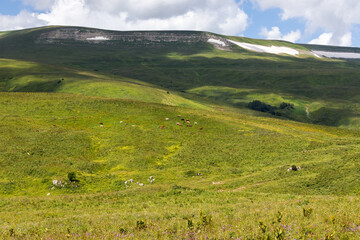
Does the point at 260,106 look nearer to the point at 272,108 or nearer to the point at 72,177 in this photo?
the point at 272,108

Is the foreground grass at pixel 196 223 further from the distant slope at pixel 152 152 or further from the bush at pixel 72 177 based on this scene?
the bush at pixel 72 177

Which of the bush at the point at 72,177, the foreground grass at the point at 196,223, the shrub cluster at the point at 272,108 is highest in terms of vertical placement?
the foreground grass at the point at 196,223

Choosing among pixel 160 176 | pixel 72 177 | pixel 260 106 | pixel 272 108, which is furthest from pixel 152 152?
pixel 272 108

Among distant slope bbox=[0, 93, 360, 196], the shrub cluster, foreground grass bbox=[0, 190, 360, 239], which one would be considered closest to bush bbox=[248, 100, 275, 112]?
the shrub cluster

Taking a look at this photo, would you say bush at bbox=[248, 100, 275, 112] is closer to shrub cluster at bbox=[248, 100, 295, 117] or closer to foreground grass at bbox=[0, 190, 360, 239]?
shrub cluster at bbox=[248, 100, 295, 117]

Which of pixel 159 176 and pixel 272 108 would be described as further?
pixel 272 108

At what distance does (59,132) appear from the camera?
64750 millimetres

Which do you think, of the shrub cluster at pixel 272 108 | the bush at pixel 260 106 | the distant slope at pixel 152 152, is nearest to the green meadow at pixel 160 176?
the distant slope at pixel 152 152

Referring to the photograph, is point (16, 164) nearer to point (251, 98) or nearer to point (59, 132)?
point (59, 132)

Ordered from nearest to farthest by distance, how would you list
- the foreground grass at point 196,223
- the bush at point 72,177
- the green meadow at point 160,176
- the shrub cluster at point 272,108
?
1. the foreground grass at point 196,223
2. the green meadow at point 160,176
3. the bush at point 72,177
4. the shrub cluster at point 272,108

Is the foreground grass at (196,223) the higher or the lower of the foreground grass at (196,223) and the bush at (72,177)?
the higher

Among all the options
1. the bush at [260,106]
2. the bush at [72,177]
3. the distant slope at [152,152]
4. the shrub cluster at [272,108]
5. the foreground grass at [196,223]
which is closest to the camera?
the foreground grass at [196,223]

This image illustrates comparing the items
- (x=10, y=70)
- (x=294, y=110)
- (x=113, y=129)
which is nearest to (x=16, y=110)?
(x=113, y=129)

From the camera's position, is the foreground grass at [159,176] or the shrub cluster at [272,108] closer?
the foreground grass at [159,176]
